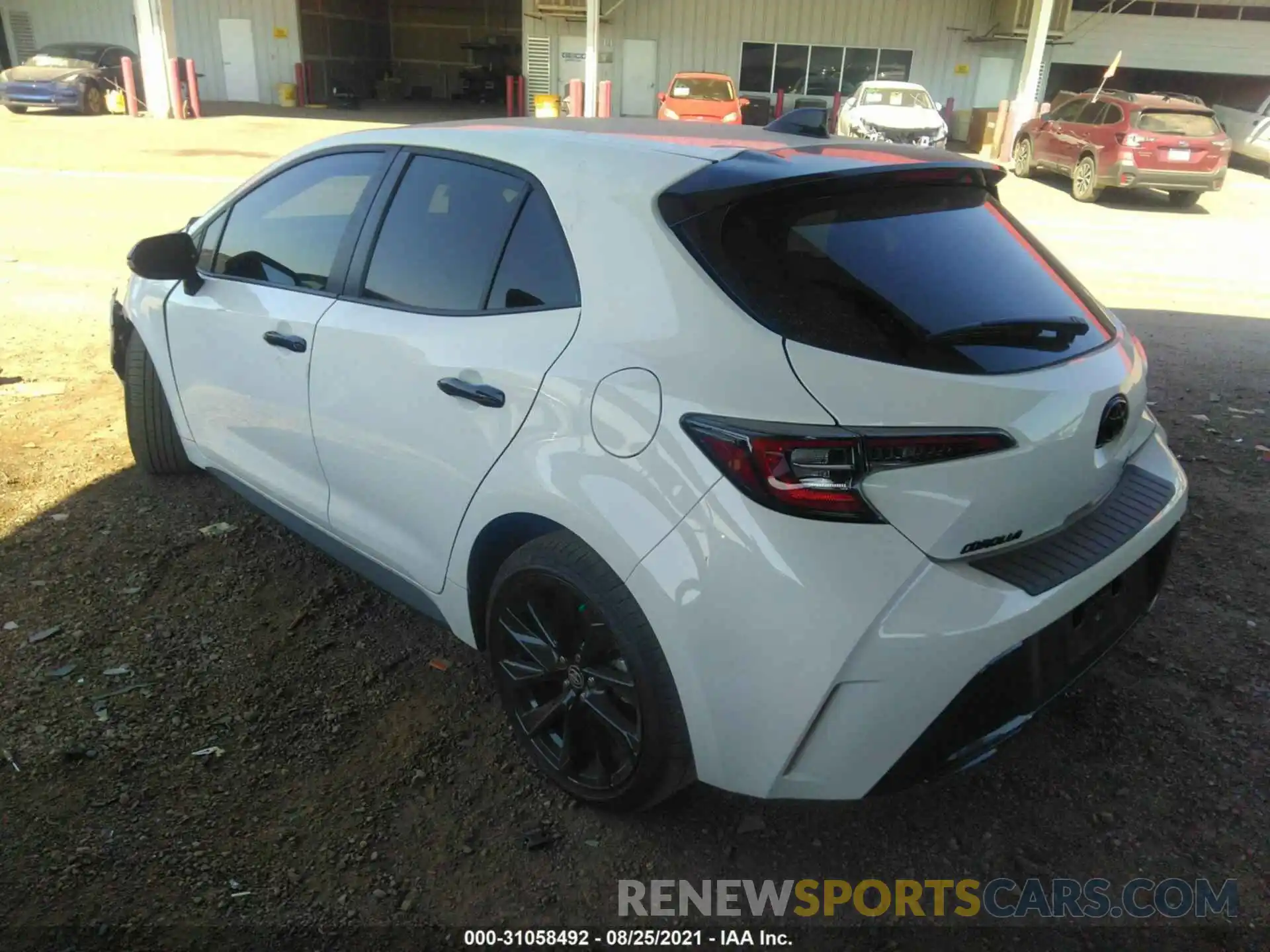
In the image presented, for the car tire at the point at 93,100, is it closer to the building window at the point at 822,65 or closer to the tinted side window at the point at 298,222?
the building window at the point at 822,65

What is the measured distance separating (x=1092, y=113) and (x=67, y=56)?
77.6 feet

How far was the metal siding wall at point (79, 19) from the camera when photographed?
29.3 m

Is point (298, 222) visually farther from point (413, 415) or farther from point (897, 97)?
point (897, 97)

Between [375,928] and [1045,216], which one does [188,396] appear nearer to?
[375,928]

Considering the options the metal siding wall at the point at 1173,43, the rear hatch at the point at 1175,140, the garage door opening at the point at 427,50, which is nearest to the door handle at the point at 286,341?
the rear hatch at the point at 1175,140

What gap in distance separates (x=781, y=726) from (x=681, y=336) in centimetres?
88

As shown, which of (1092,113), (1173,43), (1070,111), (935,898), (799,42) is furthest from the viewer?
(799,42)

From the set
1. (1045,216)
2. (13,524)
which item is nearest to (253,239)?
(13,524)

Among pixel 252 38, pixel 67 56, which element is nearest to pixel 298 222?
pixel 67 56

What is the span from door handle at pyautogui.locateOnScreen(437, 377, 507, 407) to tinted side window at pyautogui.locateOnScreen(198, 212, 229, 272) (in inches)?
A: 63.7

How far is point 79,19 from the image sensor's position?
29469 millimetres

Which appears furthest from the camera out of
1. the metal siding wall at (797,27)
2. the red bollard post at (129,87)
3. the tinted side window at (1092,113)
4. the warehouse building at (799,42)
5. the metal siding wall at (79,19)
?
the metal siding wall at (79,19)

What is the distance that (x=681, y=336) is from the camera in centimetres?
215

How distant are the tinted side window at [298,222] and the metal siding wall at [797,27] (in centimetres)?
2707
